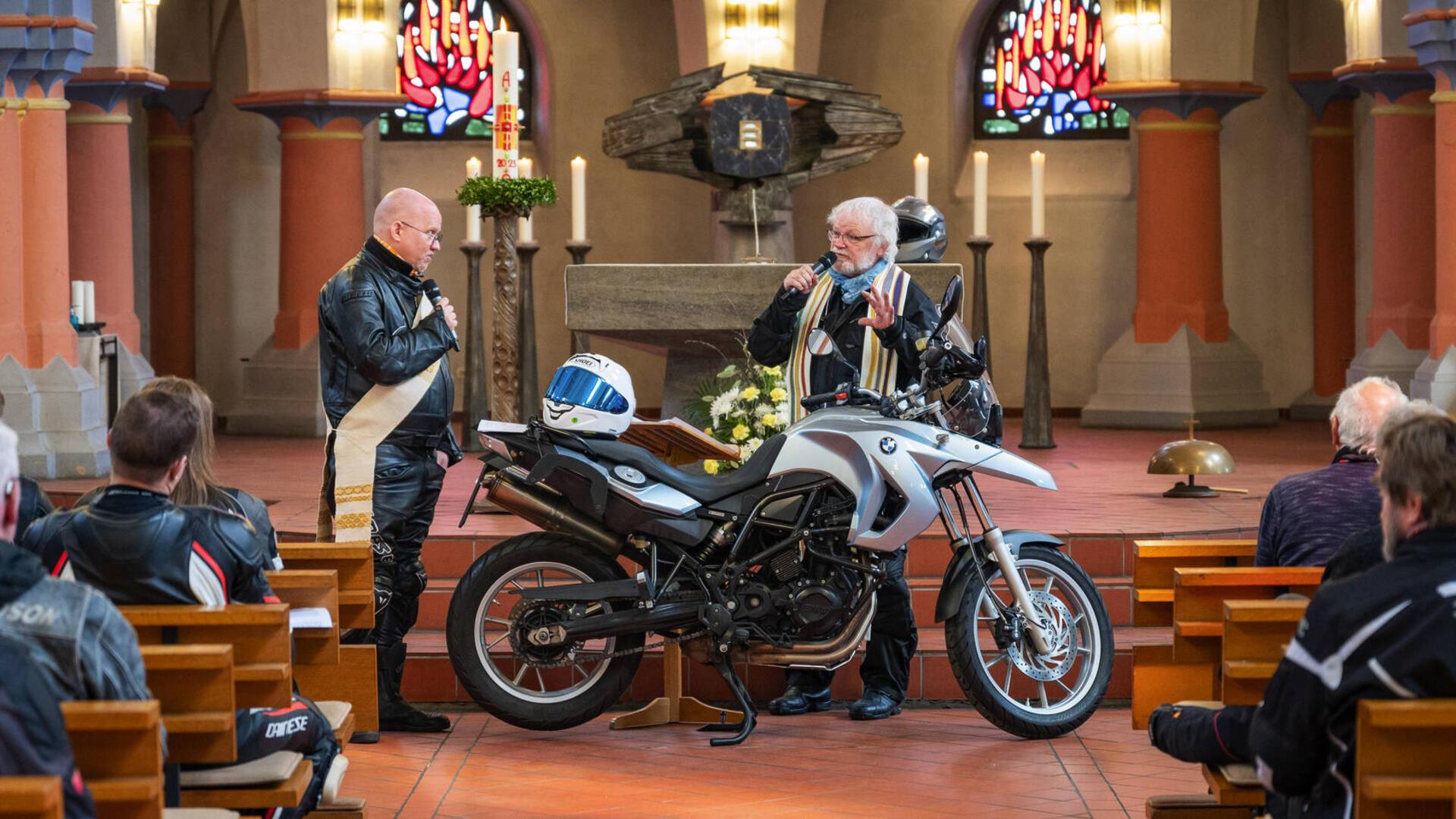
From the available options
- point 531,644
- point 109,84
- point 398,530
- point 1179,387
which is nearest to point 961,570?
point 531,644

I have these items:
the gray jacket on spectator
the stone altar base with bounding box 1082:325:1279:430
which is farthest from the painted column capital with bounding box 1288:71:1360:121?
the gray jacket on spectator

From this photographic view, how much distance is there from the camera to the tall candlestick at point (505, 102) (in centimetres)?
759

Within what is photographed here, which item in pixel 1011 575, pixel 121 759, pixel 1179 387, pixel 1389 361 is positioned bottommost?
pixel 1011 575

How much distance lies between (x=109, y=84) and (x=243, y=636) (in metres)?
10.1

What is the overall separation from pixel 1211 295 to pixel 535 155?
563cm

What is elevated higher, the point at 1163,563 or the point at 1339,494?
the point at 1339,494

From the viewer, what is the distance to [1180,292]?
48.2 feet

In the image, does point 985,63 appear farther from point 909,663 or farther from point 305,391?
point 909,663

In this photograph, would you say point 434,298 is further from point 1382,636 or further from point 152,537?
point 1382,636

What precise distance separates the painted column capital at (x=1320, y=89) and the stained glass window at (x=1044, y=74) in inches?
54.1

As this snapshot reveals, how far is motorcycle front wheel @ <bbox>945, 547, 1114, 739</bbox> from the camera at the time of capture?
19.6ft

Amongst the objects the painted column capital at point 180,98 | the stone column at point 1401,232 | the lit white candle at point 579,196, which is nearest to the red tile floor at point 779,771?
the lit white candle at point 579,196

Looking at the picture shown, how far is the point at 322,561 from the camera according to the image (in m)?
5.30

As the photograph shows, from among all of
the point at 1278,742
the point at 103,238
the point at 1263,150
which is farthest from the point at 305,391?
the point at 1278,742
